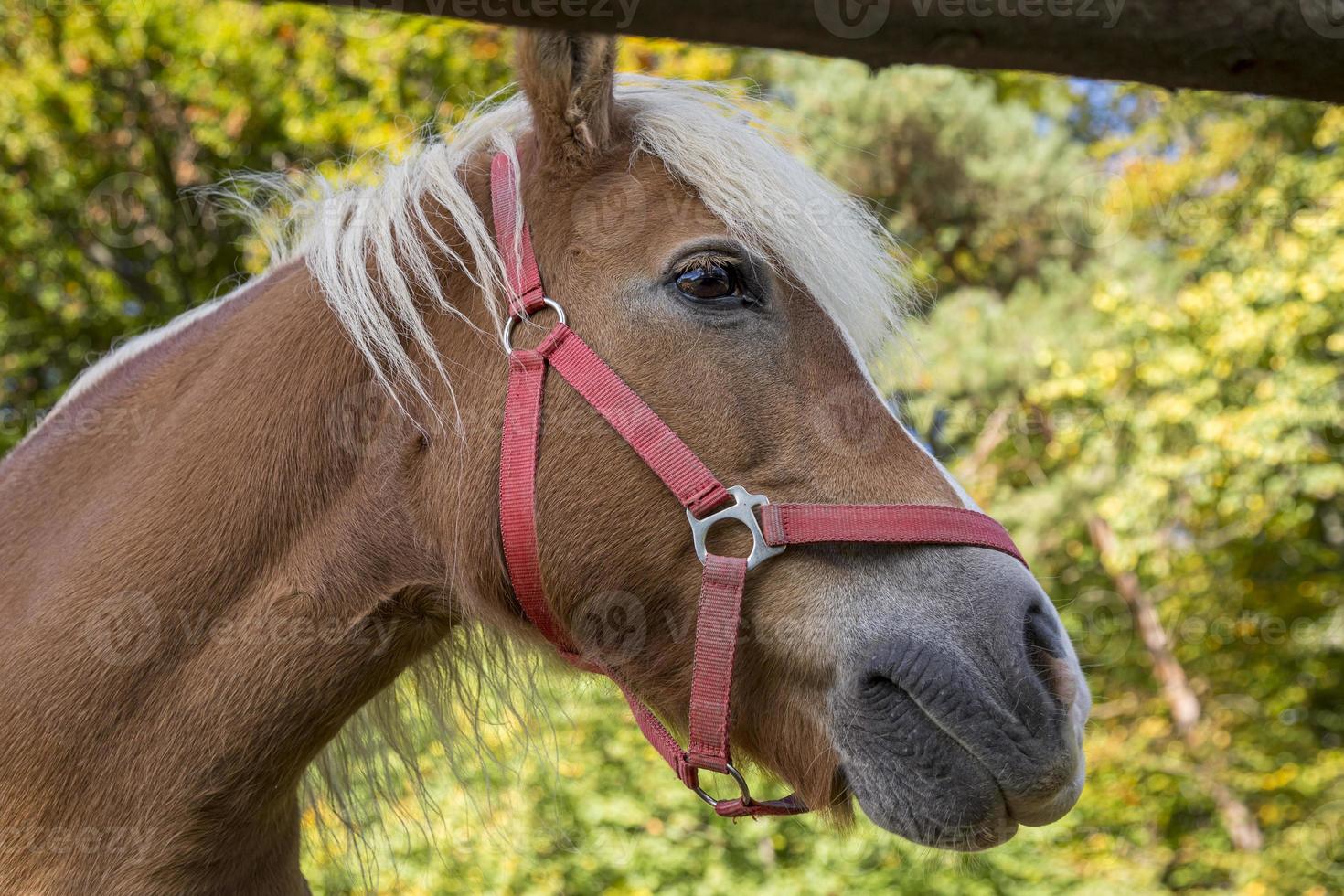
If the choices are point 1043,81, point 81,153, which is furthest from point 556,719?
point 1043,81

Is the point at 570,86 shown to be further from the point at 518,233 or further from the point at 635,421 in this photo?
the point at 635,421

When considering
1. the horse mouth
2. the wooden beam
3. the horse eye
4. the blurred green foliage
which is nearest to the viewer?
the wooden beam

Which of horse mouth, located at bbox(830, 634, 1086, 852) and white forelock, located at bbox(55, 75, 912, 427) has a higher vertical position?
white forelock, located at bbox(55, 75, 912, 427)

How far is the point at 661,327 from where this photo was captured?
6.17ft

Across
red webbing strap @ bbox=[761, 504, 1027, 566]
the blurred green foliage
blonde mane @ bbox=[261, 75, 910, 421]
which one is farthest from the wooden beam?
the blurred green foliage

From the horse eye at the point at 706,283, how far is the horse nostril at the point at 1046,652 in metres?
0.78

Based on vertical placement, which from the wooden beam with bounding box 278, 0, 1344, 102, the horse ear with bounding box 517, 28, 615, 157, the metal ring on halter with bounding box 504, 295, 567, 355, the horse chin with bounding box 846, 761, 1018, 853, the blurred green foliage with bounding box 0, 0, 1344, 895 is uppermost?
the wooden beam with bounding box 278, 0, 1344, 102

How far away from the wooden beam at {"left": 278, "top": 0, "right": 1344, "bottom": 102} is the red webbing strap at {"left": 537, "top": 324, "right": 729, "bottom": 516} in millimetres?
954

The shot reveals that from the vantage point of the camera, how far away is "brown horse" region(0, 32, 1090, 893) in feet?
5.71

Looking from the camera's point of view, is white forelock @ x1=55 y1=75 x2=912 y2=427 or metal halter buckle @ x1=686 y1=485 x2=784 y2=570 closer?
metal halter buckle @ x1=686 y1=485 x2=784 y2=570

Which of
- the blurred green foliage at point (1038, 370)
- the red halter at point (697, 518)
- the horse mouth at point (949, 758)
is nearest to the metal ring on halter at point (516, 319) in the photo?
the red halter at point (697, 518)

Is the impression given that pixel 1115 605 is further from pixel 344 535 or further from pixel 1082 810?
pixel 344 535

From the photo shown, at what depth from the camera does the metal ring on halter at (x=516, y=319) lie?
1.92 metres

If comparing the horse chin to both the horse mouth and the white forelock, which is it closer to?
the horse mouth
